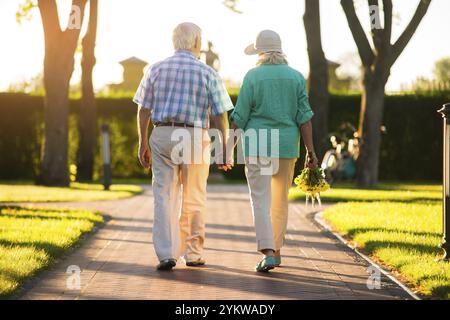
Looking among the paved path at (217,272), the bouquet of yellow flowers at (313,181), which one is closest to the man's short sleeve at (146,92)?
the paved path at (217,272)

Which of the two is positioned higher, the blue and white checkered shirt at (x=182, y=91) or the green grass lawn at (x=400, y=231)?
the blue and white checkered shirt at (x=182, y=91)

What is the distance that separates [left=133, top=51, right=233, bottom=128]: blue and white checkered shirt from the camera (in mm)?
8766

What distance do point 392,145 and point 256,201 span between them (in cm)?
1774

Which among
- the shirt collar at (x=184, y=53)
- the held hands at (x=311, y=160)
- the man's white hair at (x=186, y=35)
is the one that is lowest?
the held hands at (x=311, y=160)

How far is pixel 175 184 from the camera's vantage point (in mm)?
8984

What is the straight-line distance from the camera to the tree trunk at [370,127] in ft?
69.5

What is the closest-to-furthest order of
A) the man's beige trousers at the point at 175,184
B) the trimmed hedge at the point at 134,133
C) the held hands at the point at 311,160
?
the man's beige trousers at the point at 175,184 → the held hands at the point at 311,160 → the trimmed hedge at the point at 134,133

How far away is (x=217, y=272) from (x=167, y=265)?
44cm

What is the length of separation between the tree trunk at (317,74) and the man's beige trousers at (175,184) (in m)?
12.2

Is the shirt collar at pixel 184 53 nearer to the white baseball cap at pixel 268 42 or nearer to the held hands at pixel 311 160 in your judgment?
the white baseball cap at pixel 268 42

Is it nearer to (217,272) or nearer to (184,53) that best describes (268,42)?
(184,53)

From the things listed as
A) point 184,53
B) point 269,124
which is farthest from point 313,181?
point 184,53
